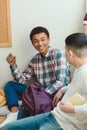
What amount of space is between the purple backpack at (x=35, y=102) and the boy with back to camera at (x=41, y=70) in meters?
0.23

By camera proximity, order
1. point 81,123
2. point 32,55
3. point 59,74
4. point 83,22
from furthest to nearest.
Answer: point 32,55 < point 83,22 < point 59,74 < point 81,123

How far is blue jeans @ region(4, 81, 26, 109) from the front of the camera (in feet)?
8.25

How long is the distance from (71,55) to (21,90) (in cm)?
120

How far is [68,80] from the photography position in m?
2.42

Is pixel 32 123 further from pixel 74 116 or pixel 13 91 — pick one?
pixel 13 91

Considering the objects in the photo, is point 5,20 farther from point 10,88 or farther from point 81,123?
point 81,123

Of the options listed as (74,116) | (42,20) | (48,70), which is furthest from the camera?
(42,20)

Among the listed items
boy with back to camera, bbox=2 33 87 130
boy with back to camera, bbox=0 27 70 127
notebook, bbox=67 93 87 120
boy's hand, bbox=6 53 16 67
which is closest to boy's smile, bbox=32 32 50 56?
boy with back to camera, bbox=0 27 70 127

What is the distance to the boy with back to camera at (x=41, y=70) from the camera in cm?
233

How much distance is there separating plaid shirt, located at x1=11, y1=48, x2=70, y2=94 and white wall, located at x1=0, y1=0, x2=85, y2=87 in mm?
175

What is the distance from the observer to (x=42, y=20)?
2615mm

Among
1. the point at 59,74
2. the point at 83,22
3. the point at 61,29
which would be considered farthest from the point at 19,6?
the point at 59,74

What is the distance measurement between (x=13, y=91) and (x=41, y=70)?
36cm

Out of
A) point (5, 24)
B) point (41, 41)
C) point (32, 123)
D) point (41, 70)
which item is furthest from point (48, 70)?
point (32, 123)
